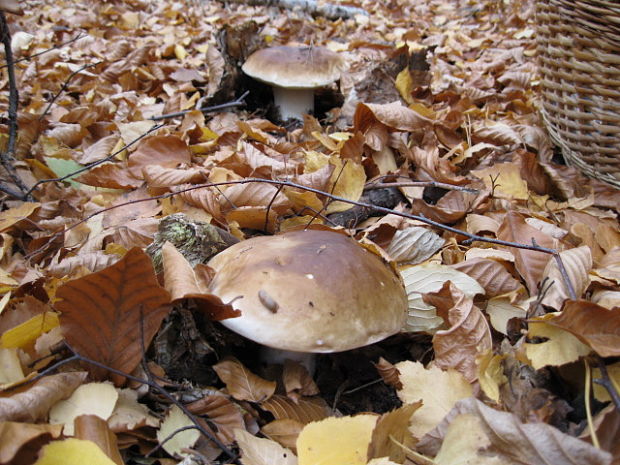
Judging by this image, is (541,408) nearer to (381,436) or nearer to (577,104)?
(381,436)

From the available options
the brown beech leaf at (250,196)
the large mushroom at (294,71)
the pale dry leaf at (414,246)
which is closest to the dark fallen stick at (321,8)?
the large mushroom at (294,71)

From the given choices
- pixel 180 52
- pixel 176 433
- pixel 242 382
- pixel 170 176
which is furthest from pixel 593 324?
pixel 180 52

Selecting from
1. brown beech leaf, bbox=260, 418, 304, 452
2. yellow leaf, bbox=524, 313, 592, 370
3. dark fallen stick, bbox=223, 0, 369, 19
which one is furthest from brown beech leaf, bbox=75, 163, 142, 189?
dark fallen stick, bbox=223, 0, 369, 19

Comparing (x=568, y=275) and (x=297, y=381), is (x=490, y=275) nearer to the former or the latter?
(x=568, y=275)

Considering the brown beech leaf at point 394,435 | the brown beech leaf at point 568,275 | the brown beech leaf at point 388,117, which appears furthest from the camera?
the brown beech leaf at point 388,117

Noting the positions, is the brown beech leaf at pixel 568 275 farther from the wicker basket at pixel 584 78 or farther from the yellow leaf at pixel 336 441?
the wicker basket at pixel 584 78

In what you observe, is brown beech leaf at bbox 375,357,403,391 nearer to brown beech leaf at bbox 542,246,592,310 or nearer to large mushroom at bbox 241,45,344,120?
brown beech leaf at bbox 542,246,592,310
